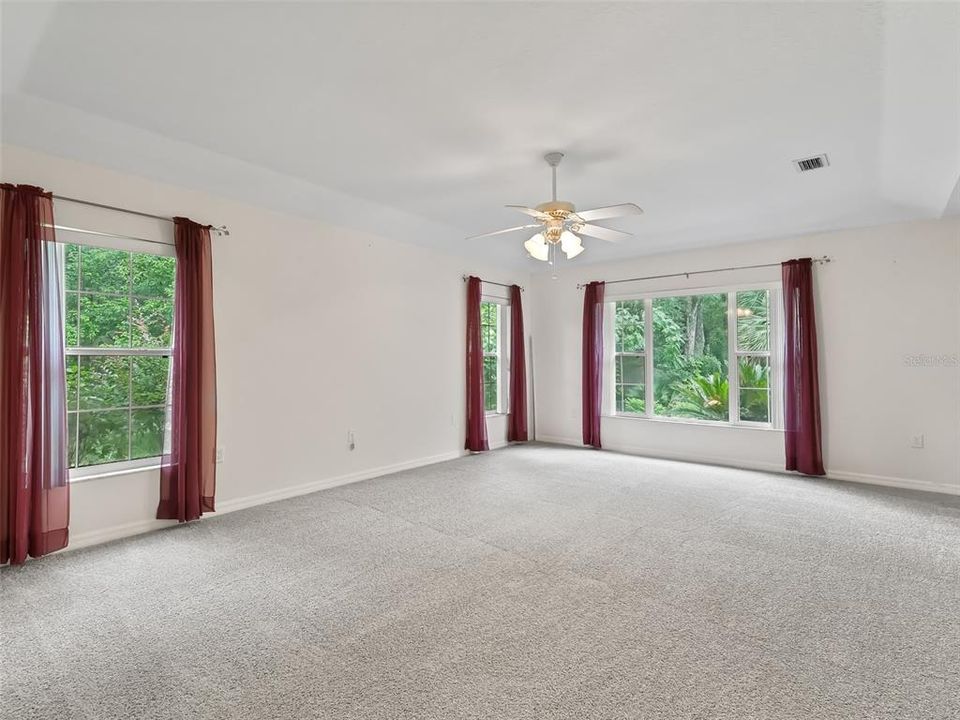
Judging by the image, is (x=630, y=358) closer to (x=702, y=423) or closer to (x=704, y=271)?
(x=702, y=423)

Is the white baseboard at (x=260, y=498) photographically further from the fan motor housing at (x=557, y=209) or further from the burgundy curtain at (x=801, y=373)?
the burgundy curtain at (x=801, y=373)

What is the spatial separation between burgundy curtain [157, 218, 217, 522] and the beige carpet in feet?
0.89

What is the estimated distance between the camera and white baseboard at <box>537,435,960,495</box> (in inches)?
179

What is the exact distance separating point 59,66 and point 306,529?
3031mm

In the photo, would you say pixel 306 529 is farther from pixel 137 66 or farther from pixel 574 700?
pixel 137 66

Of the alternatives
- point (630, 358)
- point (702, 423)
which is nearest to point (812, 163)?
point (702, 423)

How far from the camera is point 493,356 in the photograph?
689 centimetres

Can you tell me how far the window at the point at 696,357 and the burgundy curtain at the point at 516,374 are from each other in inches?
49.4

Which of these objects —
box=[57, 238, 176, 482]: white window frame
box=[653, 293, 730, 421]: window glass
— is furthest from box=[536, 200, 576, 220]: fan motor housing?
box=[653, 293, 730, 421]: window glass

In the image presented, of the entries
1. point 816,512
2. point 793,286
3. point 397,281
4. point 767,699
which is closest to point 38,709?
point 767,699

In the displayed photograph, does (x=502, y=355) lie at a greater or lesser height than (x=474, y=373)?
greater

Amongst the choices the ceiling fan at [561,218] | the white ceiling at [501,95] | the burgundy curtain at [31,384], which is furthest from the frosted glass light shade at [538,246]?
the burgundy curtain at [31,384]

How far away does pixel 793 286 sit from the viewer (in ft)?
16.9

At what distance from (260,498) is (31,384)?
1.80 metres
